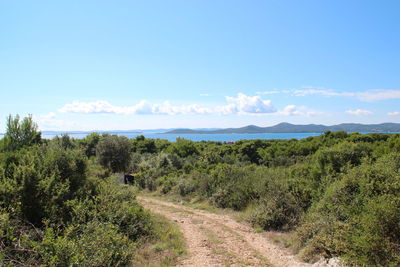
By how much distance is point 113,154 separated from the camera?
83.3 feet

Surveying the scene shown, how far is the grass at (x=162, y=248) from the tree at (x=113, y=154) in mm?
17251

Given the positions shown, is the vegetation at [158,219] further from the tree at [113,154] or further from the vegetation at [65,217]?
the tree at [113,154]

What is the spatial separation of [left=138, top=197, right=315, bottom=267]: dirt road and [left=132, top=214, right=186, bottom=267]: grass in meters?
0.28

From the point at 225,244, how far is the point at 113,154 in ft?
64.4

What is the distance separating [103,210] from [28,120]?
1750 centimetres

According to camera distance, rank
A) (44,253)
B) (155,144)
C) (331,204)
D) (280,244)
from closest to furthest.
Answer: (44,253) → (331,204) → (280,244) → (155,144)

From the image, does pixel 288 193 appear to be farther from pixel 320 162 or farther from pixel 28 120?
pixel 28 120

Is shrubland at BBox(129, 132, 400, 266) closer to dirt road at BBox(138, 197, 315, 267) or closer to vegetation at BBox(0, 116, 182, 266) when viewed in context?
dirt road at BBox(138, 197, 315, 267)

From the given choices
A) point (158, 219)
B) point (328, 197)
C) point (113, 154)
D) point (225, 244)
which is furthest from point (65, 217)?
point (113, 154)

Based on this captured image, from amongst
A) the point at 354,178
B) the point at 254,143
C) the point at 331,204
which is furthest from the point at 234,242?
Answer: the point at 254,143

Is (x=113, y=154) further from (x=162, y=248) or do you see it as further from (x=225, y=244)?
(x=225, y=244)

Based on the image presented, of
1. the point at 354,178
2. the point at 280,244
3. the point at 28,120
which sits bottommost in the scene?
the point at 280,244

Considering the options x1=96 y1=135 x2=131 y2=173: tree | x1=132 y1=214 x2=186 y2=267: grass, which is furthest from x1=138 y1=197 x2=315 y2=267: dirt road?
x1=96 y1=135 x2=131 y2=173: tree

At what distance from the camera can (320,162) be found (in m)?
10.8
